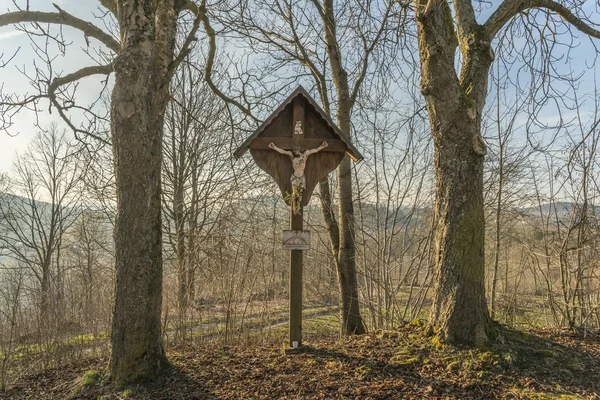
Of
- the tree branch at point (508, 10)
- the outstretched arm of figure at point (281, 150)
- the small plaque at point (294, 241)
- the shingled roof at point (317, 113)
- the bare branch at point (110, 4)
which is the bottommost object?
the small plaque at point (294, 241)

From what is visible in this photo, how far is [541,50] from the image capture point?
472 centimetres

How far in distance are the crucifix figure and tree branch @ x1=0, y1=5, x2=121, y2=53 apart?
2329 mm

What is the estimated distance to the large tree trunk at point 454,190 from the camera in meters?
3.33

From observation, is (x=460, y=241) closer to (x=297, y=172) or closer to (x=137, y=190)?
(x=297, y=172)

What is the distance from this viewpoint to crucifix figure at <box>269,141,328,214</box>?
402 centimetres

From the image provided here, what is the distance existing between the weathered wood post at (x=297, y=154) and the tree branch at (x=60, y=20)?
204 cm

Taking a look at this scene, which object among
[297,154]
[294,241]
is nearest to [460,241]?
[294,241]

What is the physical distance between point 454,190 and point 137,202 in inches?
116

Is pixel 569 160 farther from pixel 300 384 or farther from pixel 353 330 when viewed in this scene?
pixel 300 384

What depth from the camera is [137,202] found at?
10.7ft

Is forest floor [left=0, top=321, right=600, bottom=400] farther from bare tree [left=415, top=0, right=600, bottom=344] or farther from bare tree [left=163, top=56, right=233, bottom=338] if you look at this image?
bare tree [left=163, top=56, right=233, bottom=338]

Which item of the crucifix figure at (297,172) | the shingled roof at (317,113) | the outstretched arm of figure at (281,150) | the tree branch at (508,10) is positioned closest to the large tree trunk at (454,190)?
the tree branch at (508,10)

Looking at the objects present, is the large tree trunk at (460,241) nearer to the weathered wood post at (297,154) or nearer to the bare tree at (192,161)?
the weathered wood post at (297,154)

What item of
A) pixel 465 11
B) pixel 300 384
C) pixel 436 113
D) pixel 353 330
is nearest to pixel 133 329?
pixel 300 384
